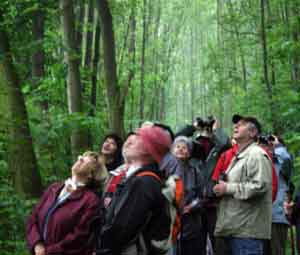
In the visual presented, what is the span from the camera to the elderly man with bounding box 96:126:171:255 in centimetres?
276

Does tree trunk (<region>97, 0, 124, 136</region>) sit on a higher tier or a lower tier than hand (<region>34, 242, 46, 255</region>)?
higher

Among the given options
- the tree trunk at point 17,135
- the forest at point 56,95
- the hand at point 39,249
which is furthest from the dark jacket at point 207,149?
the hand at point 39,249

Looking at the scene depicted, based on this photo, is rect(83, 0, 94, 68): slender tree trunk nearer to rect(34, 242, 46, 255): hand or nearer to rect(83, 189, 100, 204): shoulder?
rect(83, 189, 100, 204): shoulder

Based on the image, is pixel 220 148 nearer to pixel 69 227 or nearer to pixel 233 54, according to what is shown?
pixel 69 227

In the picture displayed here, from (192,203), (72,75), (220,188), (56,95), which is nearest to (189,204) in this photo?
(192,203)

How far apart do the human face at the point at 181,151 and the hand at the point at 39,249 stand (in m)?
2.25

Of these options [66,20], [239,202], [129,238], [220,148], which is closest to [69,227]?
[129,238]

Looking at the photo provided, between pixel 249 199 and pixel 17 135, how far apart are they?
114 inches

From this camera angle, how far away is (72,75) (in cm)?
810

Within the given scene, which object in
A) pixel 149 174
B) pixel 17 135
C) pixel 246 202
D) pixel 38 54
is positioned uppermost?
pixel 38 54

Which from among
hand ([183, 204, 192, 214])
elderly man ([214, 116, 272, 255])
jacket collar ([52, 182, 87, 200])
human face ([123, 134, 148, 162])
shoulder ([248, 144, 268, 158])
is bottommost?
hand ([183, 204, 192, 214])

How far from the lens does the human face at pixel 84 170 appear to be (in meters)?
3.72

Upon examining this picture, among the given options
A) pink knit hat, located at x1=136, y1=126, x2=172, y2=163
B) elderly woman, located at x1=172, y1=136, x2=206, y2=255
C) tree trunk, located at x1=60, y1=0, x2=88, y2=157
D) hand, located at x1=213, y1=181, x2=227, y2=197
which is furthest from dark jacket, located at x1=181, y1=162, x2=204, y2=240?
tree trunk, located at x1=60, y1=0, x2=88, y2=157

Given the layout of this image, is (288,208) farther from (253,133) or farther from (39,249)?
(39,249)
